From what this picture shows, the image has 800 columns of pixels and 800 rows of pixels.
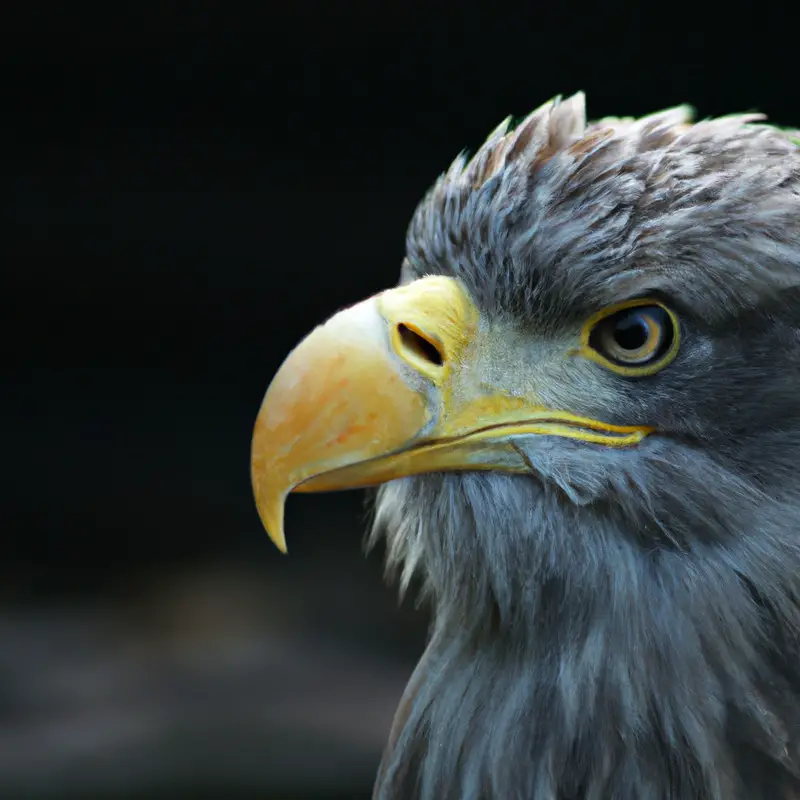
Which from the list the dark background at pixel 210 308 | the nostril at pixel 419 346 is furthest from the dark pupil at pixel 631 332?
the dark background at pixel 210 308

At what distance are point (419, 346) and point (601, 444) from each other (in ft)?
1.00

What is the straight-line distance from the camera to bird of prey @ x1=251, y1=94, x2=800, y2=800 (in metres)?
1.74

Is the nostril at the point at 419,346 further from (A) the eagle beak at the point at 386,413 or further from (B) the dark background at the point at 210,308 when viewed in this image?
(B) the dark background at the point at 210,308

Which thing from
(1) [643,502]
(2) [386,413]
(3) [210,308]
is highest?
(2) [386,413]

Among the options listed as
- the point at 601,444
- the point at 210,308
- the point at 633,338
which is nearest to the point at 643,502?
the point at 601,444

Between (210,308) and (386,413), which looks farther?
(210,308)

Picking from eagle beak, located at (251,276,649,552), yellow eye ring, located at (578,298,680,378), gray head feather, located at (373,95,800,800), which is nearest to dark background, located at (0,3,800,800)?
gray head feather, located at (373,95,800,800)

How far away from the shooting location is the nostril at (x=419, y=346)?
1846 millimetres

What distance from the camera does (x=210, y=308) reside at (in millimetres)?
6488

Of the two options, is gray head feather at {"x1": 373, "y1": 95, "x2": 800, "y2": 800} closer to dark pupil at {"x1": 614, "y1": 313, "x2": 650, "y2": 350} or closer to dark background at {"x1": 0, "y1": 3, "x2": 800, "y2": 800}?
dark pupil at {"x1": 614, "y1": 313, "x2": 650, "y2": 350}

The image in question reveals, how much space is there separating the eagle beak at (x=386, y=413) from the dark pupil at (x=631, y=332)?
12 centimetres

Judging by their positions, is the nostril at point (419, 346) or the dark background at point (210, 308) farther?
the dark background at point (210, 308)

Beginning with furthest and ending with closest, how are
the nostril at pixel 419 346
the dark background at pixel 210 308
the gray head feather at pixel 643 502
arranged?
1. the dark background at pixel 210 308
2. the nostril at pixel 419 346
3. the gray head feather at pixel 643 502

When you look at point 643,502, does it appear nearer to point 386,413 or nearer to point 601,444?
point 601,444
